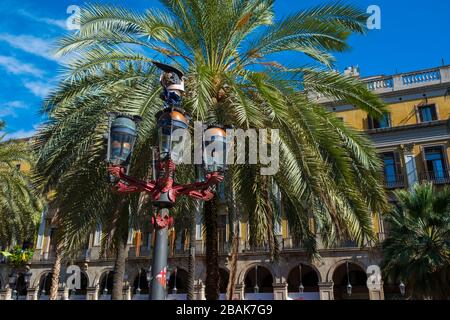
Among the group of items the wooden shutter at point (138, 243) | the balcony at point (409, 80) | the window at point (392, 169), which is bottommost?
the wooden shutter at point (138, 243)

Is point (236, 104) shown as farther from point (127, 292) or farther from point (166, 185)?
point (127, 292)

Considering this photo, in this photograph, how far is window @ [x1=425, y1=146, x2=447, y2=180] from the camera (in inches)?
1057

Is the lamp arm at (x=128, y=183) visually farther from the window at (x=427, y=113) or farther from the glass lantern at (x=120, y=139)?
the window at (x=427, y=113)

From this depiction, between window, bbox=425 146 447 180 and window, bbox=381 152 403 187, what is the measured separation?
1682 mm

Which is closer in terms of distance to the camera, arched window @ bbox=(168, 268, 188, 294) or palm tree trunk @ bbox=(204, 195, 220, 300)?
palm tree trunk @ bbox=(204, 195, 220, 300)

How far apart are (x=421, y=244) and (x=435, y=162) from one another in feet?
37.4

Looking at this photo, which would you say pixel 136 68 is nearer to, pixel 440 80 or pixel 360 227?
pixel 360 227

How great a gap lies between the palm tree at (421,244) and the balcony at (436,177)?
332 inches

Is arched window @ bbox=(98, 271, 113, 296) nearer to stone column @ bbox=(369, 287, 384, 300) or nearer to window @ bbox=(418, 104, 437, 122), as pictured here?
stone column @ bbox=(369, 287, 384, 300)

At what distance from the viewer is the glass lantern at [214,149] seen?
240 inches

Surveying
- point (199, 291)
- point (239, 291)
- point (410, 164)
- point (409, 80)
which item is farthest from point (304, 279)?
point (409, 80)

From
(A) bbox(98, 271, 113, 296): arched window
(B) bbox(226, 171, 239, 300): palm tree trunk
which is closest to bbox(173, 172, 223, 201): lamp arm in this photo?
(B) bbox(226, 171, 239, 300): palm tree trunk

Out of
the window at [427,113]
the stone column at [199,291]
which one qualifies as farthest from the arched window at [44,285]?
the window at [427,113]

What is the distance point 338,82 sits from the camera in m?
8.99
